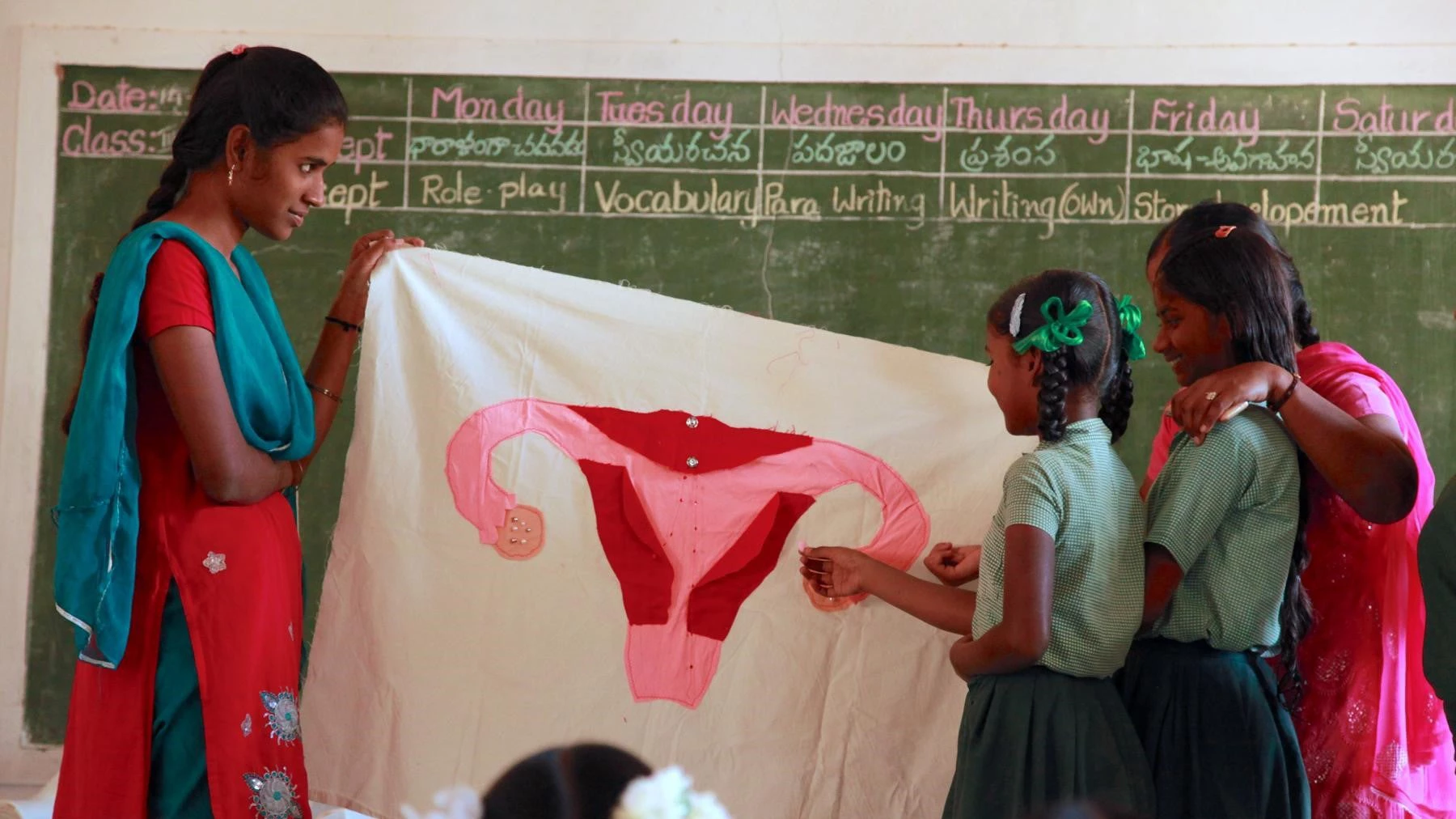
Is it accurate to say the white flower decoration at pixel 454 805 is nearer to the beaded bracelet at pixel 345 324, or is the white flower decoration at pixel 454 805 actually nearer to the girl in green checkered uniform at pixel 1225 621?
the beaded bracelet at pixel 345 324

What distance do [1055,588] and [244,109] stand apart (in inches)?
51.7

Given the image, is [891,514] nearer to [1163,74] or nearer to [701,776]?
[701,776]

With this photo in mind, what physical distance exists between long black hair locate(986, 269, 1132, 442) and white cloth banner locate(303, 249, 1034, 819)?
1.41 feet

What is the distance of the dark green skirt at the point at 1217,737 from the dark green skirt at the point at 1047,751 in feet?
0.19

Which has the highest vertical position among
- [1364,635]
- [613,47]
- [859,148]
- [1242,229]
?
[613,47]

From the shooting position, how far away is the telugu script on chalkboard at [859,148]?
318 centimetres

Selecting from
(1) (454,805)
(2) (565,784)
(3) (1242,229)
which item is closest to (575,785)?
(2) (565,784)

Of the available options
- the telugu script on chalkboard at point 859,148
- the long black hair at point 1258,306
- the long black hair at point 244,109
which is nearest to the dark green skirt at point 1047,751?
the long black hair at point 1258,306

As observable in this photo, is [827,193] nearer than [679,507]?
No

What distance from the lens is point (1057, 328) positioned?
179 centimetres

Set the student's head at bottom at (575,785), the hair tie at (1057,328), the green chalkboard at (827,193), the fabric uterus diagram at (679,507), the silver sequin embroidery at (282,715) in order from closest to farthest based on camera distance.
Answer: the student's head at bottom at (575,785) → the silver sequin embroidery at (282,715) → the hair tie at (1057,328) → the fabric uterus diagram at (679,507) → the green chalkboard at (827,193)

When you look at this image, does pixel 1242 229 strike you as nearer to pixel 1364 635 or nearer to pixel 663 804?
pixel 1364 635

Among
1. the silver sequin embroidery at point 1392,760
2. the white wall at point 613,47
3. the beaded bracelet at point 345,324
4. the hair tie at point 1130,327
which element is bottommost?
the silver sequin embroidery at point 1392,760

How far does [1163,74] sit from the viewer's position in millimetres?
3219
